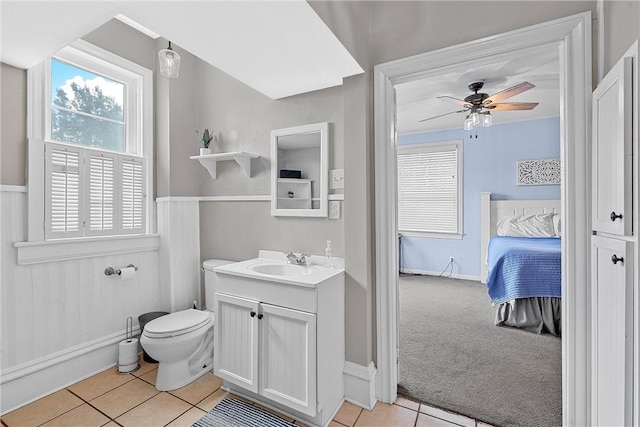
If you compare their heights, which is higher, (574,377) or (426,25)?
(426,25)

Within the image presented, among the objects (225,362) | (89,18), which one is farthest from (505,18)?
(225,362)

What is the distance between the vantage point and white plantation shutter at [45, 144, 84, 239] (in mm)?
2000

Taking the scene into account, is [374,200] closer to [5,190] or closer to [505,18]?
[505,18]

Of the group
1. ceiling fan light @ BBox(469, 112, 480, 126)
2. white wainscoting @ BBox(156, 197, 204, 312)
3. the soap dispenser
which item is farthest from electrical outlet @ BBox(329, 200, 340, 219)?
ceiling fan light @ BBox(469, 112, 480, 126)

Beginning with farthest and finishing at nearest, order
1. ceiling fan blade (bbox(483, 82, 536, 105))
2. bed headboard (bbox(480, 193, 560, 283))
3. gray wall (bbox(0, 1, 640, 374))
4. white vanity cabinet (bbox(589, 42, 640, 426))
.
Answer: bed headboard (bbox(480, 193, 560, 283))
ceiling fan blade (bbox(483, 82, 536, 105))
gray wall (bbox(0, 1, 640, 374))
white vanity cabinet (bbox(589, 42, 640, 426))

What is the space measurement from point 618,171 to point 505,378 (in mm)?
1727

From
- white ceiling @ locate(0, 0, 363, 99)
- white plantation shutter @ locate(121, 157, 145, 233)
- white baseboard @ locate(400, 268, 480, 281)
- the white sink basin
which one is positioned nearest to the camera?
white ceiling @ locate(0, 0, 363, 99)

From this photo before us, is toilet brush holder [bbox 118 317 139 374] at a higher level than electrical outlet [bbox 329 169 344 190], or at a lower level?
lower

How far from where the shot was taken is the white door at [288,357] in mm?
1624

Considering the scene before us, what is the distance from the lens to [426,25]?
1743mm

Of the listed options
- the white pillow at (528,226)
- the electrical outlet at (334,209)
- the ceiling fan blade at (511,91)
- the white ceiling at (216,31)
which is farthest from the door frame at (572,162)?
the white pillow at (528,226)

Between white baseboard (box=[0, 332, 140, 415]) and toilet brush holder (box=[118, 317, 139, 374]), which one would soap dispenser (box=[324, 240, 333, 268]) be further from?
white baseboard (box=[0, 332, 140, 415])

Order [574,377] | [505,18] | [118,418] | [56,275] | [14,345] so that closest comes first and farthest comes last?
[574,377]
[505,18]
[118,418]
[14,345]
[56,275]

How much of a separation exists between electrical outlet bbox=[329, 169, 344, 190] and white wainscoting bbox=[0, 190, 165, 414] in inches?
67.6
